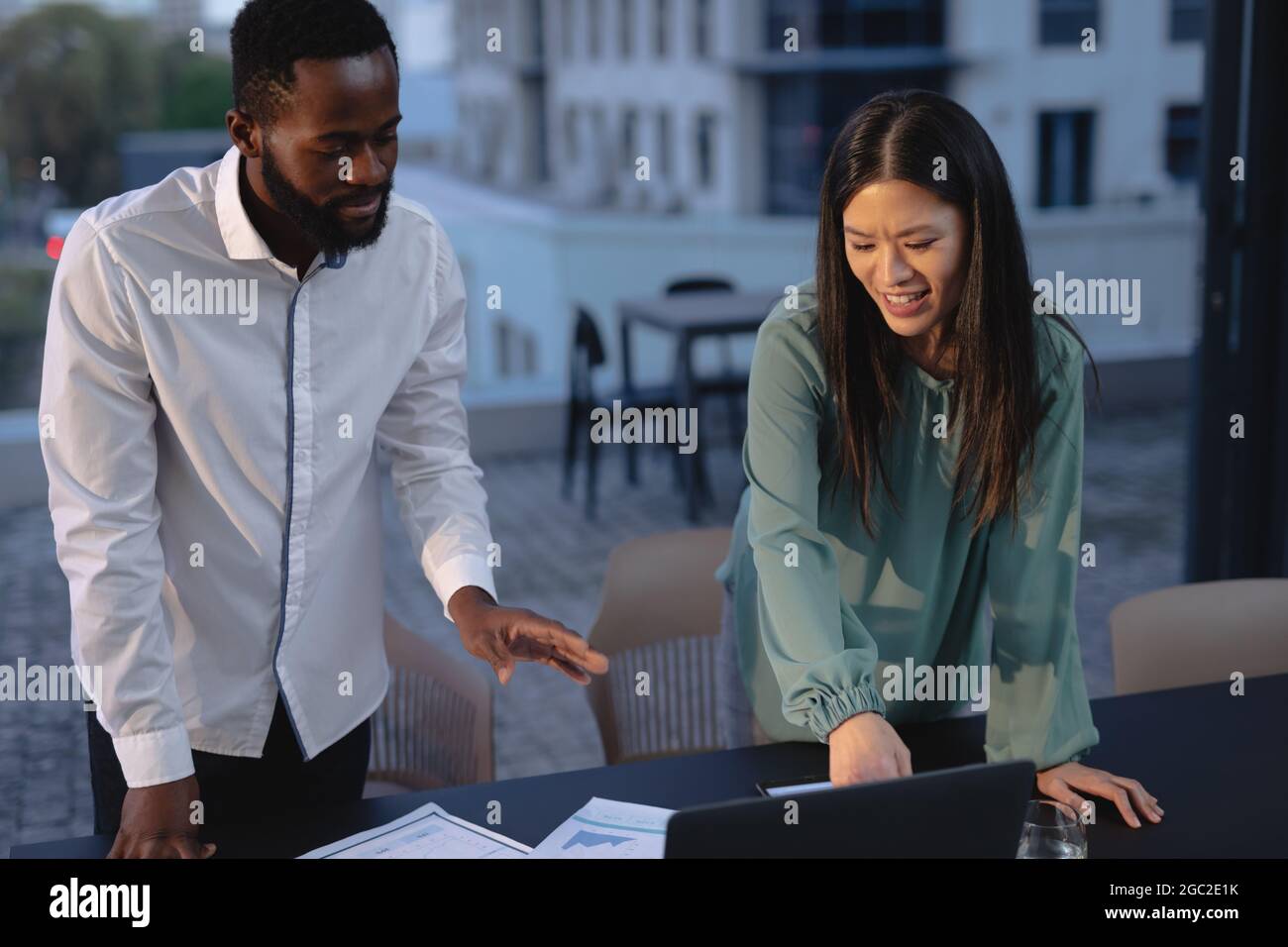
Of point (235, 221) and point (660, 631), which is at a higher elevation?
point (235, 221)

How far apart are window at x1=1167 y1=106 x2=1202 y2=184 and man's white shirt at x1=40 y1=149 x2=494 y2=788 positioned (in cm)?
851

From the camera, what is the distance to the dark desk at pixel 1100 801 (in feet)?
5.50

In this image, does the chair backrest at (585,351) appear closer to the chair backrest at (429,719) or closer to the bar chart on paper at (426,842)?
the chair backrest at (429,719)

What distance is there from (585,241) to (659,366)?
0.86 meters

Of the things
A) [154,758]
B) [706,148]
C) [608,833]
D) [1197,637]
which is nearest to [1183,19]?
[706,148]

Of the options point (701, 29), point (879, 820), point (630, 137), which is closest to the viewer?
point (879, 820)

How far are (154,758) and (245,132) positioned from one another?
77 centimetres

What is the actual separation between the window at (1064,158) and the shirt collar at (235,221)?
26.6ft

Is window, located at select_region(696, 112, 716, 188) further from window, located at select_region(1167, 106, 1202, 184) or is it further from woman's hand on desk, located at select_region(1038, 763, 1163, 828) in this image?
woman's hand on desk, located at select_region(1038, 763, 1163, 828)

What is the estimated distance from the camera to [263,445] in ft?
6.01

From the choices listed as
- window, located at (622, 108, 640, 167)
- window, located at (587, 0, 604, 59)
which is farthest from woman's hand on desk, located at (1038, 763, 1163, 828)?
window, located at (587, 0, 604, 59)

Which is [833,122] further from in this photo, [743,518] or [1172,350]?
[743,518]

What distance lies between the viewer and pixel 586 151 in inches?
324

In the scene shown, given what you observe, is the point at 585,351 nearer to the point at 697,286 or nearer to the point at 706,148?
the point at 697,286
